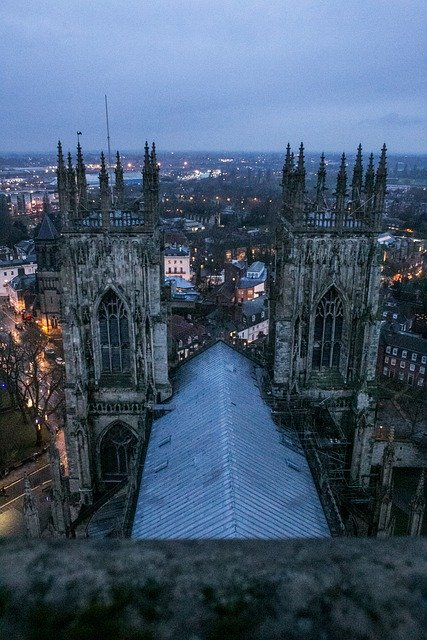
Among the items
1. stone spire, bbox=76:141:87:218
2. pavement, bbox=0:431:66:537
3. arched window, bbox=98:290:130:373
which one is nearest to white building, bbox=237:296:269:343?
pavement, bbox=0:431:66:537

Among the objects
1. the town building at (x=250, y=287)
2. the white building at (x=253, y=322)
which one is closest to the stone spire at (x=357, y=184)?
the white building at (x=253, y=322)

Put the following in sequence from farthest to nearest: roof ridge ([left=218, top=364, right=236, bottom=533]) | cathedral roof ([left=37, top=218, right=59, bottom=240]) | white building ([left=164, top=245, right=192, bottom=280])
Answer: white building ([left=164, top=245, right=192, bottom=280])
cathedral roof ([left=37, top=218, right=59, bottom=240])
roof ridge ([left=218, top=364, right=236, bottom=533])

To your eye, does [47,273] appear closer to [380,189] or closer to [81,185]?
[81,185]

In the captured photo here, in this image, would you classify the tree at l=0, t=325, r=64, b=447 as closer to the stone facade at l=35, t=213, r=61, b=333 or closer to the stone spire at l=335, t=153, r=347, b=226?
the stone facade at l=35, t=213, r=61, b=333

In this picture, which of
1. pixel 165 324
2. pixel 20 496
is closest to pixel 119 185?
pixel 165 324

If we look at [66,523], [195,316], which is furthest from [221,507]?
[195,316]

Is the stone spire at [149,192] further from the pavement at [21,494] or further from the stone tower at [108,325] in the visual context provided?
the pavement at [21,494]
